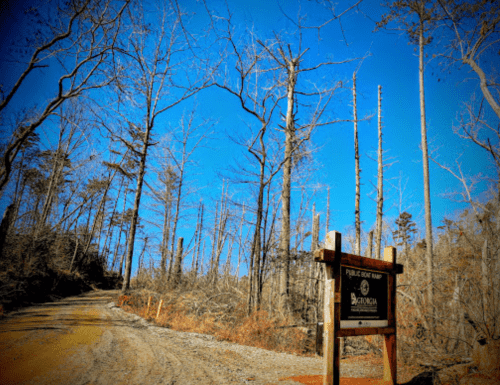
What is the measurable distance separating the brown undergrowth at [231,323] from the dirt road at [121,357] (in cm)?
82

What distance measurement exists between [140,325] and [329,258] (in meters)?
8.57

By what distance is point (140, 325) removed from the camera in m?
9.42

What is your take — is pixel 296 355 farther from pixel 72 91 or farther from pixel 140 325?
pixel 72 91

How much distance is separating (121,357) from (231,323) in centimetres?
538

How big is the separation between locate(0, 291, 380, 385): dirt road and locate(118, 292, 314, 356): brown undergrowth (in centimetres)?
82

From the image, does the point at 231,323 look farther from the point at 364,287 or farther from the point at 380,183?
the point at 380,183

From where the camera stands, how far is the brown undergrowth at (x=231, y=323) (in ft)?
29.3

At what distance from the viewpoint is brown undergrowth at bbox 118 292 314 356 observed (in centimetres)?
893

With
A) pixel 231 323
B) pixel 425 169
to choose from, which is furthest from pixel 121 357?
pixel 425 169

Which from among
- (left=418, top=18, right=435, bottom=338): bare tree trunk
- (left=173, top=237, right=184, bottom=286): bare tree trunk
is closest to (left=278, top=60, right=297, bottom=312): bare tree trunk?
(left=418, top=18, right=435, bottom=338): bare tree trunk

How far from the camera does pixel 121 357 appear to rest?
5.61m

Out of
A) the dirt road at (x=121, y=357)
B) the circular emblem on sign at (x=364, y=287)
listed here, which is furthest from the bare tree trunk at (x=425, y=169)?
the circular emblem on sign at (x=364, y=287)

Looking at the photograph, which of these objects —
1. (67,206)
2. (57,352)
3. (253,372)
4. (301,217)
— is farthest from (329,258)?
(67,206)

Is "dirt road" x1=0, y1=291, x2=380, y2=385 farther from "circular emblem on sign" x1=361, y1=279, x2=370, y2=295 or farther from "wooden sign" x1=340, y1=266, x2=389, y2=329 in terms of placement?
"circular emblem on sign" x1=361, y1=279, x2=370, y2=295
